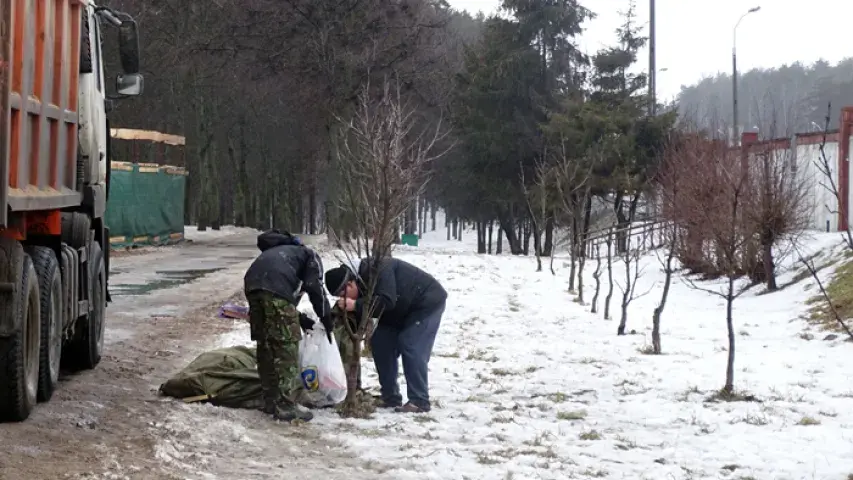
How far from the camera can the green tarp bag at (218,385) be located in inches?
337

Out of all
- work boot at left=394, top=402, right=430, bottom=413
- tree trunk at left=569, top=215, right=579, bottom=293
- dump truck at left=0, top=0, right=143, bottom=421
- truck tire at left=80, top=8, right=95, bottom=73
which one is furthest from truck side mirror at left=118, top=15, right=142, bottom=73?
tree trunk at left=569, top=215, right=579, bottom=293

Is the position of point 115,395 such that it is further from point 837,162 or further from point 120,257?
point 837,162

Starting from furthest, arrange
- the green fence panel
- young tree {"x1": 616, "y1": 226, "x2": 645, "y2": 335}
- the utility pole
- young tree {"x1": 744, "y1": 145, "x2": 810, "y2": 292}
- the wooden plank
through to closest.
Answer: the utility pole < the wooden plank < the green fence panel < young tree {"x1": 744, "y1": 145, "x2": 810, "y2": 292} < young tree {"x1": 616, "y1": 226, "x2": 645, "y2": 335}

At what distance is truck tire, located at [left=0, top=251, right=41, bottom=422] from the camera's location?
6.96 meters

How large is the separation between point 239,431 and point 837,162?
984 inches

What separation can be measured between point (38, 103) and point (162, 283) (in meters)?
12.8

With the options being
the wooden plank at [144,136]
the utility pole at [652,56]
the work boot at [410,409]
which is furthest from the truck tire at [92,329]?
the utility pole at [652,56]

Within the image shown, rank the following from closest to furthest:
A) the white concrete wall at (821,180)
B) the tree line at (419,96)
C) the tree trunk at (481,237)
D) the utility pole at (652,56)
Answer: the white concrete wall at (821,180), the tree line at (419,96), the utility pole at (652,56), the tree trunk at (481,237)

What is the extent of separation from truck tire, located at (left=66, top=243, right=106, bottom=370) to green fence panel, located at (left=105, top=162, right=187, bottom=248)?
17.7 meters

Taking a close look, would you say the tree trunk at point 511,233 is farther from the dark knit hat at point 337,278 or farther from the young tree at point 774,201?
the dark knit hat at point 337,278

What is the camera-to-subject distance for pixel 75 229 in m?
9.12

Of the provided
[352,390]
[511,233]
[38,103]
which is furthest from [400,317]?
[511,233]

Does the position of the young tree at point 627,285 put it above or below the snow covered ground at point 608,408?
above

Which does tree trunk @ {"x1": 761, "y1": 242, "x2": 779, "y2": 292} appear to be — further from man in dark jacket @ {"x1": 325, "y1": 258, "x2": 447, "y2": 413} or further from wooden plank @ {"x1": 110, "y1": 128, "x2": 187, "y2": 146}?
wooden plank @ {"x1": 110, "y1": 128, "x2": 187, "y2": 146}
